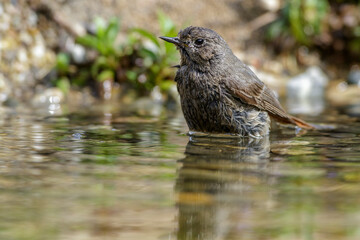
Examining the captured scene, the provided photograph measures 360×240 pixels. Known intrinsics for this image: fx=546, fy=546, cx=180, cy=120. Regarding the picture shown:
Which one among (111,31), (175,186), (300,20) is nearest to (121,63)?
(111,31)

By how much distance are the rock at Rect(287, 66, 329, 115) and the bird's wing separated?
2.96 meters

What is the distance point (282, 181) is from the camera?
10.4 feet

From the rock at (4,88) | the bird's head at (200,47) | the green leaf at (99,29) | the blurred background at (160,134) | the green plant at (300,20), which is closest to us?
the blurred background at (160,134)

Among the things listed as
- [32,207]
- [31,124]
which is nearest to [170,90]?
[31,124]

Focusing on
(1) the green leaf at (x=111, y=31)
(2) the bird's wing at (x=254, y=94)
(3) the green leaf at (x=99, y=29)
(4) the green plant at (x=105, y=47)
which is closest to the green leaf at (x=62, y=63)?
(4) the green plant at (x=105, y=47)

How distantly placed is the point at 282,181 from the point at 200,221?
90 cm

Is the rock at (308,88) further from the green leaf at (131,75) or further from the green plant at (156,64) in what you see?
the green leaf at (131,75)

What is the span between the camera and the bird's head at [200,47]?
5.18 metres

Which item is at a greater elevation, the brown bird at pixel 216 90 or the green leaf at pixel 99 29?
the green leaf at pixel 99 29

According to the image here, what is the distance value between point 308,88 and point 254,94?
497cm

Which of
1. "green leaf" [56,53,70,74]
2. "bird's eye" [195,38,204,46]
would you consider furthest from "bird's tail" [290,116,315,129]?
"green leaf" [56,53,70,74]

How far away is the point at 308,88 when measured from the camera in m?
9.97

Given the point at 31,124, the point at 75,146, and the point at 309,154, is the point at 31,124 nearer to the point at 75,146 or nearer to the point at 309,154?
the point at 75,146

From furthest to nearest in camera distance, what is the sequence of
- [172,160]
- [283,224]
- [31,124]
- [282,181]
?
1. [31,124]
2. [172,160]
3. [282,181]
4. [283,224]
